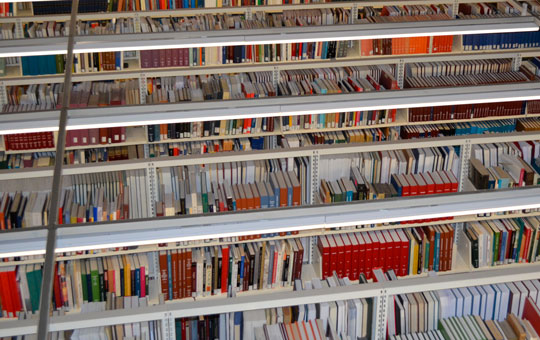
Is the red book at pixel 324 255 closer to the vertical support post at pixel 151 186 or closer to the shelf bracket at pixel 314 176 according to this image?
the shelf bracket at pixel 314 176

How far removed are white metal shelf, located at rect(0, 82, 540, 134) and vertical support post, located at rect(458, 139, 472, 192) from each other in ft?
1.84

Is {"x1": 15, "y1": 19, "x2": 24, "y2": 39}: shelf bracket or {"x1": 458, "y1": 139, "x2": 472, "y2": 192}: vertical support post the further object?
{"x1": 15, "y1": 19, "x2": 24, "y2": 39}: shelf bracket

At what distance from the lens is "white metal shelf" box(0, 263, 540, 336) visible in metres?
3.46

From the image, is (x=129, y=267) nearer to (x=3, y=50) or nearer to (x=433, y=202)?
(x=3, y=50)

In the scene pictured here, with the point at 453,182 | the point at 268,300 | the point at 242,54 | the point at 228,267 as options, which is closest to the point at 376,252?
the point at 453,182

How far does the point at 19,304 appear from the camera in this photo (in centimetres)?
462

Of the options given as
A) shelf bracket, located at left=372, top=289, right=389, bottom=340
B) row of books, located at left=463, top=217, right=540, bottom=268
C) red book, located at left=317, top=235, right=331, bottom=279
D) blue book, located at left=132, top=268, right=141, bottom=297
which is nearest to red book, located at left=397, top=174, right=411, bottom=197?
row of books, located at left=463, top=217, right=540, bottom=268

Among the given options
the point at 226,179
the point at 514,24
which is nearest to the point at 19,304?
the point at 226,179

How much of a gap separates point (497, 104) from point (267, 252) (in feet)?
9.49

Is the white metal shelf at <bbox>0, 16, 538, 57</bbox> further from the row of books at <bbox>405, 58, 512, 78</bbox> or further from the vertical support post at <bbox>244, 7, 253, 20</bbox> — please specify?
the vertical support post at <bbox>244, 7, 253, 20</bbox>

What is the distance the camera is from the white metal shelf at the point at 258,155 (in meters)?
4.59

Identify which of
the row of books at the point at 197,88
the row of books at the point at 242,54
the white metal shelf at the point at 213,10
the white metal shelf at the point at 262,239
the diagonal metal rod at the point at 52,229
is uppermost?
the white metal shelf at the point at 213,10

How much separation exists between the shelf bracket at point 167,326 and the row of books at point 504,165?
2.36 meters

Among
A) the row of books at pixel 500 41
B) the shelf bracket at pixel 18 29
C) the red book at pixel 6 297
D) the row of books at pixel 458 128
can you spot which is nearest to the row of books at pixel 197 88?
the row of books at pixel 458 128
